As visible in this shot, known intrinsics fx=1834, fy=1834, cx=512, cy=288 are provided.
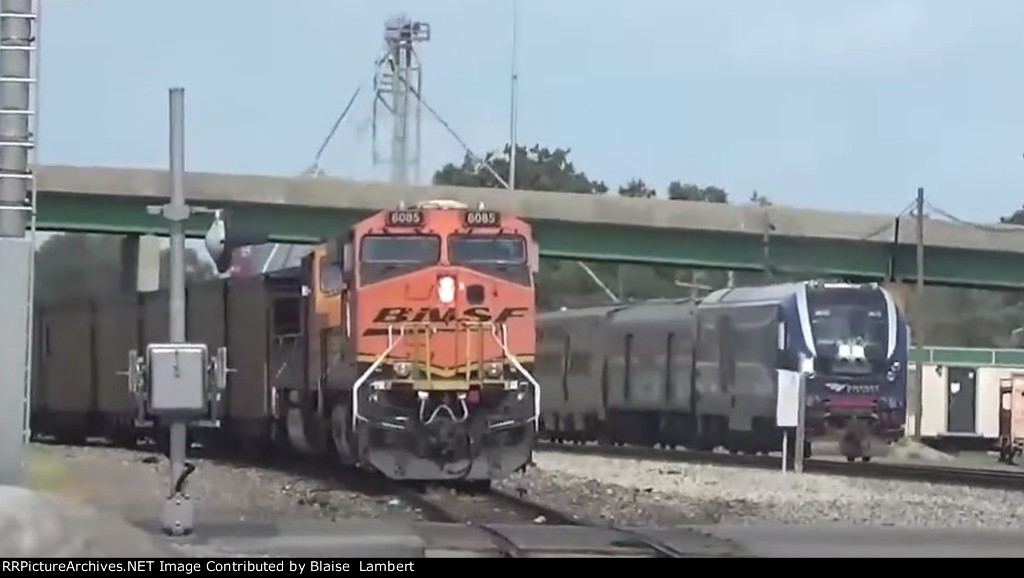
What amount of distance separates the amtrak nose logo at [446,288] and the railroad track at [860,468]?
25.5 feet

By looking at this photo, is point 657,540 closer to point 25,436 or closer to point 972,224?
point 25,436

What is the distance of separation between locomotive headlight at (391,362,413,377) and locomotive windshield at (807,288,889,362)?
15.1 metres

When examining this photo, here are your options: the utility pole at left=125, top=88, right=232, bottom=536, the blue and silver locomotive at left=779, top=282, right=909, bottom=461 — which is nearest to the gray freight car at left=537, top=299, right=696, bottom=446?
the blue and silver locomotive at left=779, top=282, right=909, bottom=461

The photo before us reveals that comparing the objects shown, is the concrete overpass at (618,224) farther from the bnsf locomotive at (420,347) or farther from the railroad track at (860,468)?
the bnsf locomotive at (420,347)

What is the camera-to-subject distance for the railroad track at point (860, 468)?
84.7 feet

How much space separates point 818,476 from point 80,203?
26796mm

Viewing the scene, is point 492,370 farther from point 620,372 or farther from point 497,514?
point 620,372

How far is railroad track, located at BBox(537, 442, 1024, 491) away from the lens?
25.8 m

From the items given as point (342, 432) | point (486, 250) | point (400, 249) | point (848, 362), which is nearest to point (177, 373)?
point (342, 432)

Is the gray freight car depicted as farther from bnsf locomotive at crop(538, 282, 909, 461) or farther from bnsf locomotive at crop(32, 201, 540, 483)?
bnsf locomotive at crop(32, 201, 540, 483)

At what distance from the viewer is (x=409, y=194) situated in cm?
5153

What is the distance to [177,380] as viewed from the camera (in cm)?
1353

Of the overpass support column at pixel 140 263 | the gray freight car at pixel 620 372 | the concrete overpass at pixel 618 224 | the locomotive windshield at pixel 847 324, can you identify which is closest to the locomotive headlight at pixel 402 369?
the locomotive windshield at pixel 847 324

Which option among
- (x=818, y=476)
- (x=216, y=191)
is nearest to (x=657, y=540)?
(x=818, y=476)
